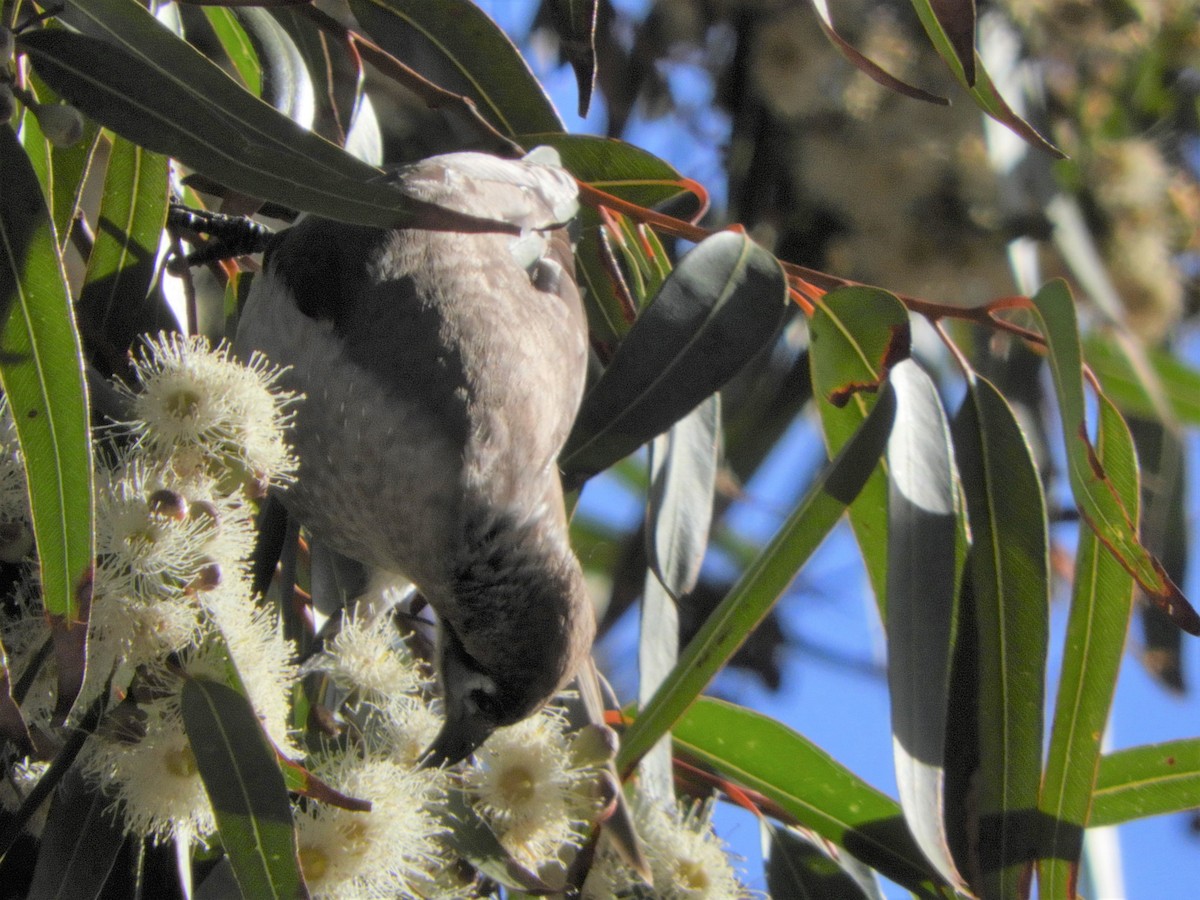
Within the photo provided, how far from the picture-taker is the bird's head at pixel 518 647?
58.5 inches

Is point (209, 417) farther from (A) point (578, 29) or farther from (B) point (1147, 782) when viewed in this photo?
(B) point (1147, 782)

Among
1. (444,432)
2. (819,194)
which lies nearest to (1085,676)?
(444,432)

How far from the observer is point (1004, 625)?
1.41 meters

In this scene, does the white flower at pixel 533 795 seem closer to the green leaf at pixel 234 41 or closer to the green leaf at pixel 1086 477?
the green leaf at pixel 1086 477

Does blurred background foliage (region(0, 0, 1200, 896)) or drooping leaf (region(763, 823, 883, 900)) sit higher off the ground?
blurred background foliage (region(0, 0, 1200, 896))

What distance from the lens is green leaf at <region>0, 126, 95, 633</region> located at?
3.16 feet

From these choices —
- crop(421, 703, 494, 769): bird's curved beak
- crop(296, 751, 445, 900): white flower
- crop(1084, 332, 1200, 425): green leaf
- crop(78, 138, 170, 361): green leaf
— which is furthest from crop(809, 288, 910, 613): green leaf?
crop(1084, 332, 1200, 425): green leaf

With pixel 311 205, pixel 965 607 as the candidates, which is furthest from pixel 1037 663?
pixel 311 205

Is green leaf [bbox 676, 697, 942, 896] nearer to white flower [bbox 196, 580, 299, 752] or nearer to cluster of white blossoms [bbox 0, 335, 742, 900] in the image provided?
cluster of white blossoms [bbox 0, 335, 742, 900]

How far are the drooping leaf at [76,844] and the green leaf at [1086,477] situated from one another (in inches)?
35.7

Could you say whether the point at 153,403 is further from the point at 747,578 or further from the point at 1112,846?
the point at 1112,846

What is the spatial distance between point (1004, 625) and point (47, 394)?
0.93 metres

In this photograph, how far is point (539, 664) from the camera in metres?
1.54

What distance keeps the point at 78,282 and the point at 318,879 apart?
71 centimetres
